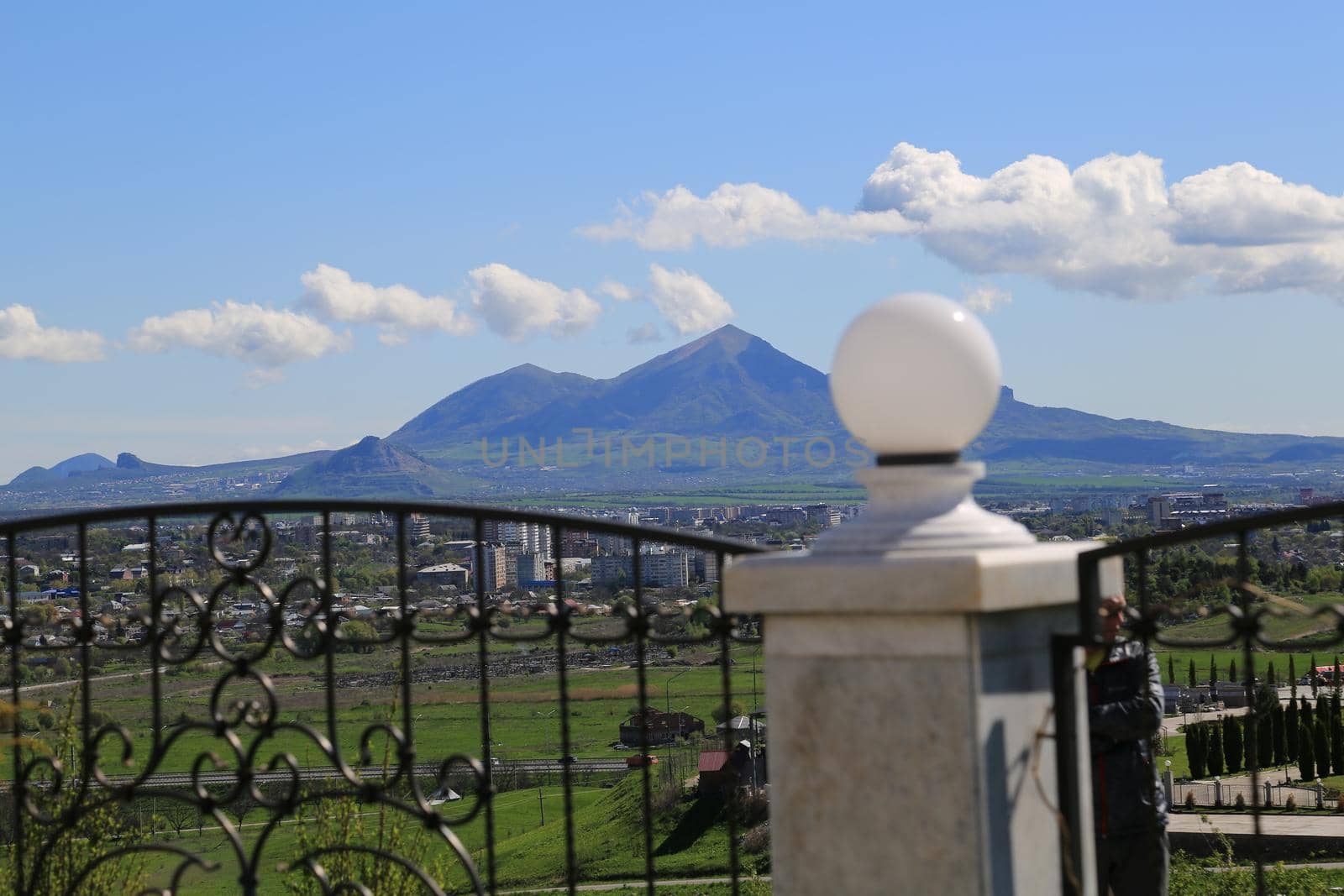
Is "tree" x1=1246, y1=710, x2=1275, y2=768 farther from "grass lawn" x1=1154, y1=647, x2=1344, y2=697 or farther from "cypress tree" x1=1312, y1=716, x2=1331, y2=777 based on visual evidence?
"grass lawn" x1=1154, y1=647, x2=1344, y2=697

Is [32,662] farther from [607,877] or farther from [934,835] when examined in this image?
[607,877]

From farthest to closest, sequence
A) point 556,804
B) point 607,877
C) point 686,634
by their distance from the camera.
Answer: point 556,804 < point 607,877 < point 686,634

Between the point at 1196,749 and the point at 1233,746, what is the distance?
6.06 ft

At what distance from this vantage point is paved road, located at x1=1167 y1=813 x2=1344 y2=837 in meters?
37.3

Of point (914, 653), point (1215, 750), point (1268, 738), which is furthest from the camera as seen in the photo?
point (1215, 750)

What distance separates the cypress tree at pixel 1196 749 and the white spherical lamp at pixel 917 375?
143 feet

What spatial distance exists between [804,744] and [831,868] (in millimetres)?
240

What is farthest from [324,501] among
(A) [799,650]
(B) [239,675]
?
(A) [799,650]

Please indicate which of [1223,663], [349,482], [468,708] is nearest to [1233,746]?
[1223,663]

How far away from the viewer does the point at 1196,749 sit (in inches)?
1804

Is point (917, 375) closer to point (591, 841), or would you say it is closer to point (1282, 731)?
point (1282, 731)

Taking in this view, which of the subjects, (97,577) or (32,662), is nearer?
(97,577)

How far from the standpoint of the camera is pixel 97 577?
27.4 ft

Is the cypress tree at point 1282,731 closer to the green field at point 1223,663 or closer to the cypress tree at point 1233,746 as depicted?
the cypress tree at point 1233,746
